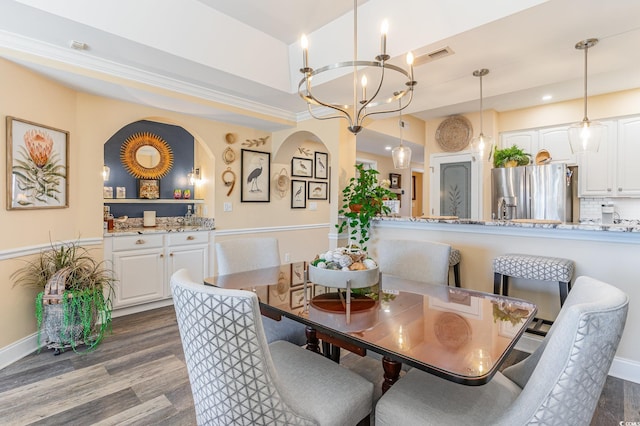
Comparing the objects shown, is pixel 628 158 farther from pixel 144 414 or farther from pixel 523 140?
pixel 144 414

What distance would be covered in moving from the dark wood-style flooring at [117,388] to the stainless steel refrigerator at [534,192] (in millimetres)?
2330

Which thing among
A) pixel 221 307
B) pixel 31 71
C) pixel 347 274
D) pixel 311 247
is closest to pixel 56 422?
pixel 221 307

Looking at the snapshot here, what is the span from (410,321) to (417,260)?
978 mm

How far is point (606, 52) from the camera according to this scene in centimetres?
235

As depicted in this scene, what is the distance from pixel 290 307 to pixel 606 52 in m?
2.87

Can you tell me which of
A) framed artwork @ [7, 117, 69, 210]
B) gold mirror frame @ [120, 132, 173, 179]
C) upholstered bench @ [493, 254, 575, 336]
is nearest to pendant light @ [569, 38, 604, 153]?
upholstered bench @ [493, 254, 575, 336]

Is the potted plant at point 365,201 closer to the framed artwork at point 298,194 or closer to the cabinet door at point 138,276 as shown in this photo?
the framed artwork at point 298,194

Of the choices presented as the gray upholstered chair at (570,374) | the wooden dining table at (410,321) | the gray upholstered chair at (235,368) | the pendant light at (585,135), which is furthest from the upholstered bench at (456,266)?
the gray upholstered chair at (235,368)

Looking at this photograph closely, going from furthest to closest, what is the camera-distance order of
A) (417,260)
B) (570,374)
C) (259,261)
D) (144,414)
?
(259,261) < (417,260) < (144,414) < (570,374)

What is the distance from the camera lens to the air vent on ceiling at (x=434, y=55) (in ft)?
7.49

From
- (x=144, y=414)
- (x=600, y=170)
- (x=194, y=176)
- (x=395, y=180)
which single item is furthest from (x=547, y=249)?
(x=395, y=180)

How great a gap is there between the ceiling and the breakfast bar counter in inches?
49.8

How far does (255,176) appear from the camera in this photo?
171 inches

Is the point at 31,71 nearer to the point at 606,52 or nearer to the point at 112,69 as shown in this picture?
the point at 112,69
